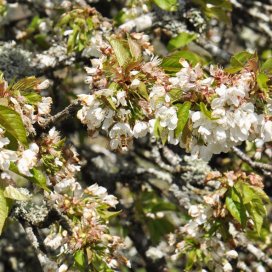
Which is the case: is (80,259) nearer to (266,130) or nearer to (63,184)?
(63,184)

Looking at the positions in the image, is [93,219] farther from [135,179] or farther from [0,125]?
[135,179]

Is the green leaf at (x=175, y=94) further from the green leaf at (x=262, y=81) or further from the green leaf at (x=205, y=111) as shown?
the green leaf at (x=262, y=81)

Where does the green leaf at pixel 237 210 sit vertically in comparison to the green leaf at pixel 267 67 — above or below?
below

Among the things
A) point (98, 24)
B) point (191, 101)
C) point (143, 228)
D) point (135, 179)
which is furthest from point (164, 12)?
point (191, 101)

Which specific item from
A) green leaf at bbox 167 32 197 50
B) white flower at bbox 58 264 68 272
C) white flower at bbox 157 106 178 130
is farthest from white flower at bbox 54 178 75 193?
green leaf at bbox 167 32 197 50

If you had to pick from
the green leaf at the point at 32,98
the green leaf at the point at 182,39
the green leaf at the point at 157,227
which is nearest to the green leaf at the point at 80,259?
the green leaf at the point at 32,98

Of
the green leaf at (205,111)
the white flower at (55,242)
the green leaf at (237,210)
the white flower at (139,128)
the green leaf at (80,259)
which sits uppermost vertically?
the green leaf at (205,111)

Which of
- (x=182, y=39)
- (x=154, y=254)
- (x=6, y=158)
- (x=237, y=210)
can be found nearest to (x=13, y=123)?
(x=6, y=158)
